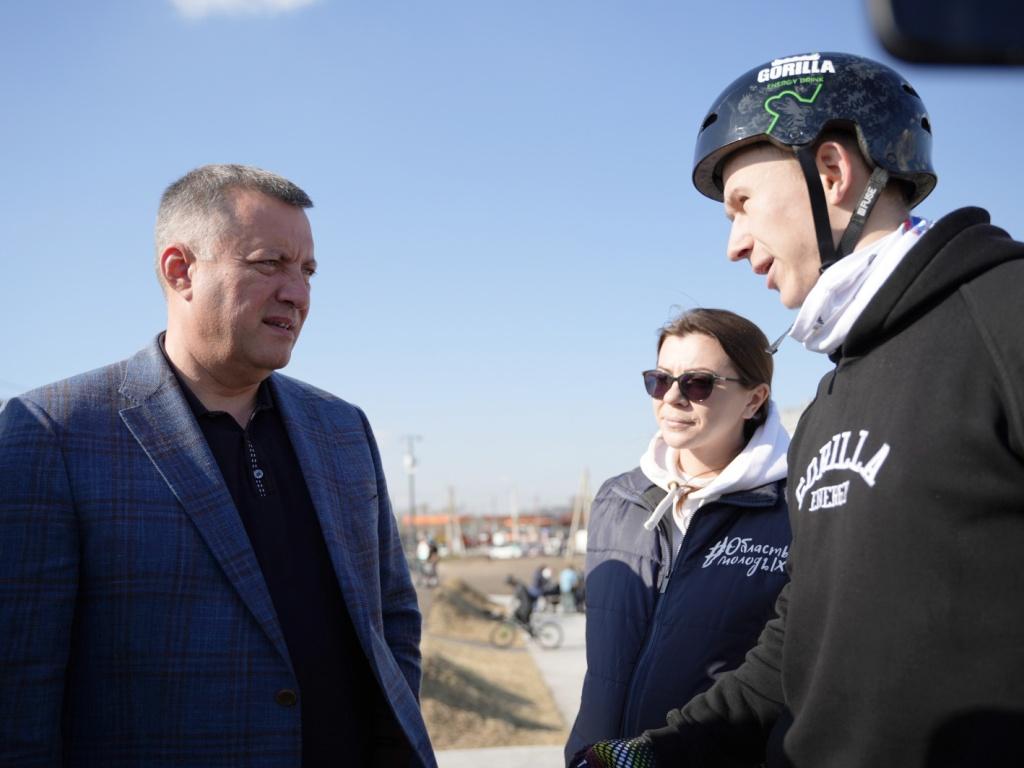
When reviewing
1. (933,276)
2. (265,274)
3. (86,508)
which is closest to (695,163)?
(933,276)

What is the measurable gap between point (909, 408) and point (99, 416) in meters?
Result: 2.18

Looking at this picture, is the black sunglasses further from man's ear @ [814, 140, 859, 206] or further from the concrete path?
the concrete path

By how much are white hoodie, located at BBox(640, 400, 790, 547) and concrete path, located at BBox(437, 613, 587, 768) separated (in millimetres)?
3229

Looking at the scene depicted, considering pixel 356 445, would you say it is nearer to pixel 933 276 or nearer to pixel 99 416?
pixel 99 416

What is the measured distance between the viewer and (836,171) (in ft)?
7.47

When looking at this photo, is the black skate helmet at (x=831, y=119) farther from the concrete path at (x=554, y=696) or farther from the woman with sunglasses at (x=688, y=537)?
the concrete path at (x=554, y=696)

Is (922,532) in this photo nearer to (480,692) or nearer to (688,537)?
(688,537)

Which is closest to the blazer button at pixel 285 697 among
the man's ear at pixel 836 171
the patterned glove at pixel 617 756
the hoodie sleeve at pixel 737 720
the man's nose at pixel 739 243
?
the patterned glove at pixel 617 756

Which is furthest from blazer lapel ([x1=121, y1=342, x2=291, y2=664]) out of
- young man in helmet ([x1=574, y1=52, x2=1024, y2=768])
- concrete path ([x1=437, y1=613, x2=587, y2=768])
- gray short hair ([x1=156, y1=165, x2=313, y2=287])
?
concrete path ([x1=437, y1=613, x2=587, y2=768])

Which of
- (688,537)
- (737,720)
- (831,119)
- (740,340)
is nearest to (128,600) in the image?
(737,720)

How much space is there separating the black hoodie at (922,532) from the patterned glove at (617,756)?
452 millimetres

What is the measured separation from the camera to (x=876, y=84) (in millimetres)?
2414

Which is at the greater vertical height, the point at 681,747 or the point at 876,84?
the point at 876,84

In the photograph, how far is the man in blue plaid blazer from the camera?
253cm
